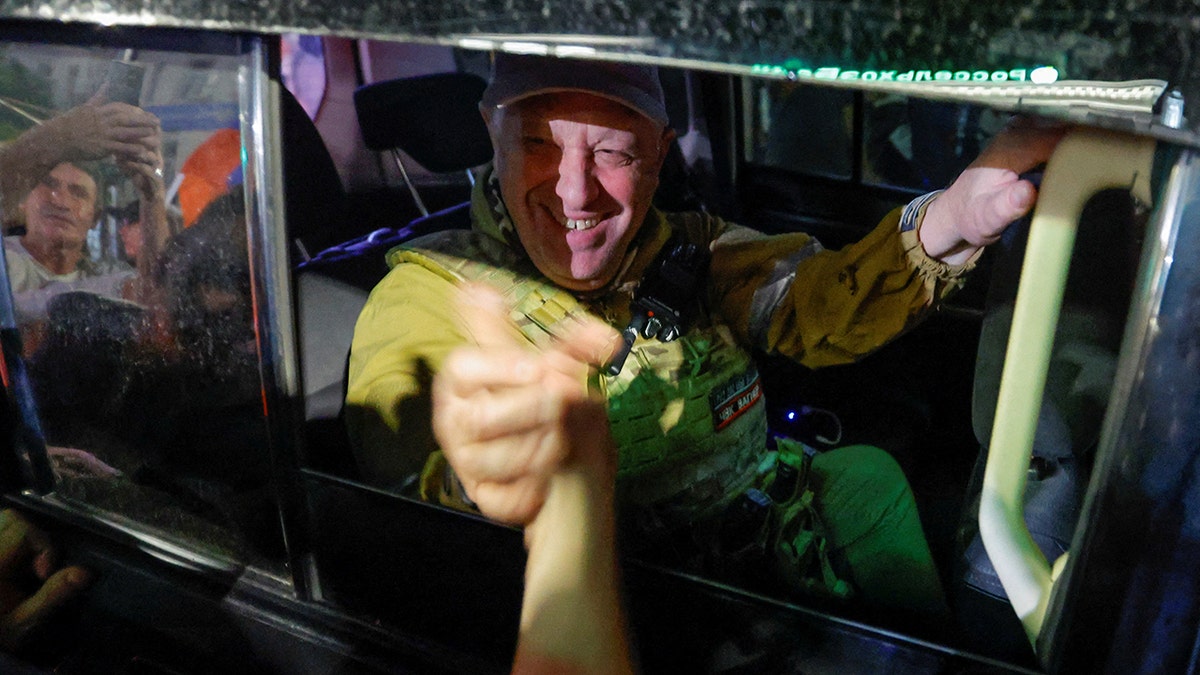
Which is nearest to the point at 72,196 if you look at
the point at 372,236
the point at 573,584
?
the point at 372,236

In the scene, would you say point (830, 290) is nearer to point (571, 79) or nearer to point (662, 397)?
point (662, 397)

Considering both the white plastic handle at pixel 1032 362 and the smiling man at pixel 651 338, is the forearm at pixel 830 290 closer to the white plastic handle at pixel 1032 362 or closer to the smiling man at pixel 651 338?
the smiling man at pixel 651 338

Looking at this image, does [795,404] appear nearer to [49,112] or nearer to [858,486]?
[858,486]

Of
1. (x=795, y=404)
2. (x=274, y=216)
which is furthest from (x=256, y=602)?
(x=795, y=404)

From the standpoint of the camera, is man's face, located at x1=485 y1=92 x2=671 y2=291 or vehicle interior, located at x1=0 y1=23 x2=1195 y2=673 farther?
man's face, located at x1=485 y1=92 x2=671 y2=291

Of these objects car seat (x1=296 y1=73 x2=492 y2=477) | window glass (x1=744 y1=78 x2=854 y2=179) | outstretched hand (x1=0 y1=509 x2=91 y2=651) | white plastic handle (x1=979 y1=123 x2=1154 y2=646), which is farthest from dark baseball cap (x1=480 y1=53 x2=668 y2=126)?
window glass (x1=744 y1=78 x2=854 y2=179)

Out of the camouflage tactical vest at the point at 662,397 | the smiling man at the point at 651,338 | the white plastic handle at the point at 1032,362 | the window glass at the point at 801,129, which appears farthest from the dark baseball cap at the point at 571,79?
the window glass at the point at 801,129

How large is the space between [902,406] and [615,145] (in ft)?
2.57

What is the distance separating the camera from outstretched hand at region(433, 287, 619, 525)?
3.17 feet

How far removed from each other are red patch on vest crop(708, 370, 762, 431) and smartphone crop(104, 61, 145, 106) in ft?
3.35

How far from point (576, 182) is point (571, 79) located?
0.21 m

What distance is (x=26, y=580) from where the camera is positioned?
1.89 meters

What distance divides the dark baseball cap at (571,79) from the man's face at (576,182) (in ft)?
0.11

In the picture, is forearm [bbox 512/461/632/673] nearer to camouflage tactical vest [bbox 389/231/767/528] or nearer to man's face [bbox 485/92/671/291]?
camouflage tactical vest [bbox 389/231/767/528]
